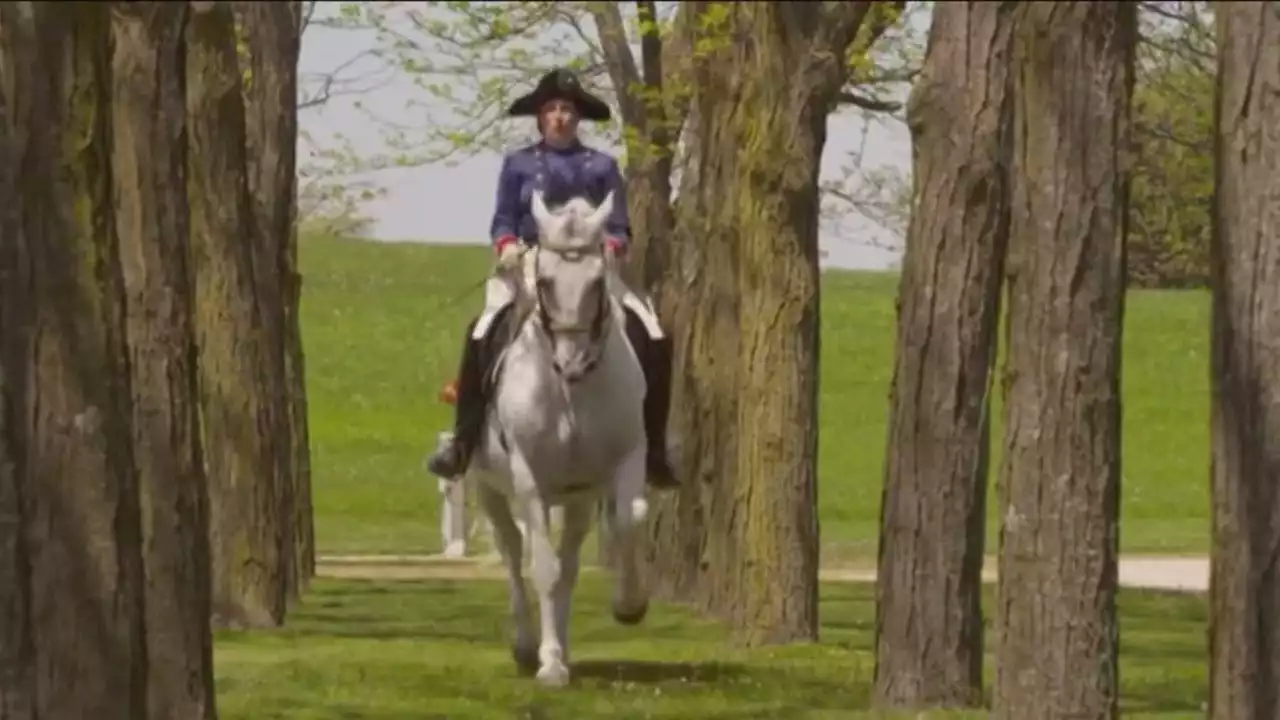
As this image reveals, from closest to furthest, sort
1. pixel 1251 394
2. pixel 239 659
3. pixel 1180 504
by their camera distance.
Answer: pixel 1251 394
pixel 239 659
pixel 1180 504

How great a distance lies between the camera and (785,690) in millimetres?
18109

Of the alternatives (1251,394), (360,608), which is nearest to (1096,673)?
(1251,394)

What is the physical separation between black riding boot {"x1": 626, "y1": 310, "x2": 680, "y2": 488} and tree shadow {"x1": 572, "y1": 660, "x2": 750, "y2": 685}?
115cm

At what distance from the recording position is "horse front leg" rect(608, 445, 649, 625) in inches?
709

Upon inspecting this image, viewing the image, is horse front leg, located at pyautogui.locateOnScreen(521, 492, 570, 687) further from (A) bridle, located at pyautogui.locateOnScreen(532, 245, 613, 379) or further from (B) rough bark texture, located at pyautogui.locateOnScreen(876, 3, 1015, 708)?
(B) rough bark texture, located at pyautogui.locateOnScreen(876, 3, 1015, 708)

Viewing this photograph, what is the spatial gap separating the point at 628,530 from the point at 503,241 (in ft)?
5.88

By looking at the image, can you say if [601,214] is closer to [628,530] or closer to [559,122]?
[559,122]

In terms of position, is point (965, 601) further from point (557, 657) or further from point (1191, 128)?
point (1191, 128)

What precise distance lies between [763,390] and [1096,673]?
28.6 ft

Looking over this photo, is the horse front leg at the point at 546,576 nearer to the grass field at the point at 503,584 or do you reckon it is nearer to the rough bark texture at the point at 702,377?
the grass field at the point at 503,584

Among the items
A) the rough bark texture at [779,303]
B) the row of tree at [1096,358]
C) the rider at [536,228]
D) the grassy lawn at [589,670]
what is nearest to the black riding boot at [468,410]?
the rider at [536,228]

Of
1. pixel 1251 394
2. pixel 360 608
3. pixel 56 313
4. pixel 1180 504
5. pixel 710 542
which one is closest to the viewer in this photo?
pixel 56 313

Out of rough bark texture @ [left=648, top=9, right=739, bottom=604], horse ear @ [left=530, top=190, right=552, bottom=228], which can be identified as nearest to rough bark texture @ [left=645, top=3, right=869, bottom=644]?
rough bark texture @ [left=648, top=9, right=739, bottom=604]

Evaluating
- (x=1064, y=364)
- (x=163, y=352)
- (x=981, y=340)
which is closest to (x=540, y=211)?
(x=981, y=340)
